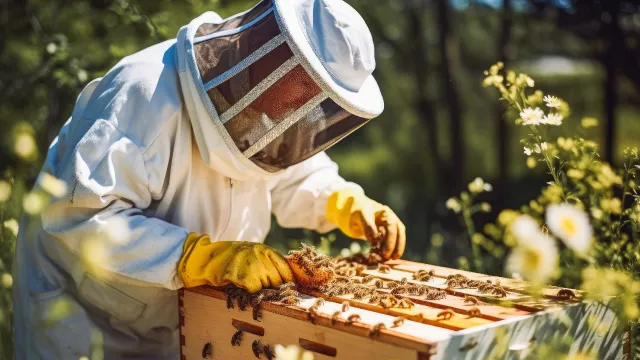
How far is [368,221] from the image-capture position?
3547 mm

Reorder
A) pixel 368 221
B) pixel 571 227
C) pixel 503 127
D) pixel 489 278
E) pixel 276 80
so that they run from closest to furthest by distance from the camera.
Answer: pixel 571 227 < pixel 276 80 < pixel 489 278 < pixel 368 221 < pixel 503 127

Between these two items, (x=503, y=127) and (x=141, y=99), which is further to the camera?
(x=503, y=127)

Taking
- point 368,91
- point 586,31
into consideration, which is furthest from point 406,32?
point 368,91

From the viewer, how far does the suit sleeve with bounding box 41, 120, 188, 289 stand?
2.75 m

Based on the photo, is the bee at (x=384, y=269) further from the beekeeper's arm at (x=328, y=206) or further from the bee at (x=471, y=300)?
the bee at (x=471, y=300)

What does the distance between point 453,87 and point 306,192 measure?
3.52m

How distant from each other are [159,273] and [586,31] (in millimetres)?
3393

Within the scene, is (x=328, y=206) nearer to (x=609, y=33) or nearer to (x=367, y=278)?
(x=367, y=278)

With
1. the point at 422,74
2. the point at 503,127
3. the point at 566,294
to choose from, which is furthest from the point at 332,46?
the point at 422,74

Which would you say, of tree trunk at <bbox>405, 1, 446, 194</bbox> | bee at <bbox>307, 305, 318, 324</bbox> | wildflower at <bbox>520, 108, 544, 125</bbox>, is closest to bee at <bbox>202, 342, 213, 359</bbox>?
bee at <bbox>307, 305, 318, 324</bbox>

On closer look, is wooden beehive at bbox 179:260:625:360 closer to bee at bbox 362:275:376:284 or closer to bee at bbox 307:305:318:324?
bee at bbox 307:305:318:324

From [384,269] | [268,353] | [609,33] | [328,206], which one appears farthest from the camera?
[609,33]

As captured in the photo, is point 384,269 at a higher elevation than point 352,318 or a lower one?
lower

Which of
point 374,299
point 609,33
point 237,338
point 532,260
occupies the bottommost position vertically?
point 237,338
